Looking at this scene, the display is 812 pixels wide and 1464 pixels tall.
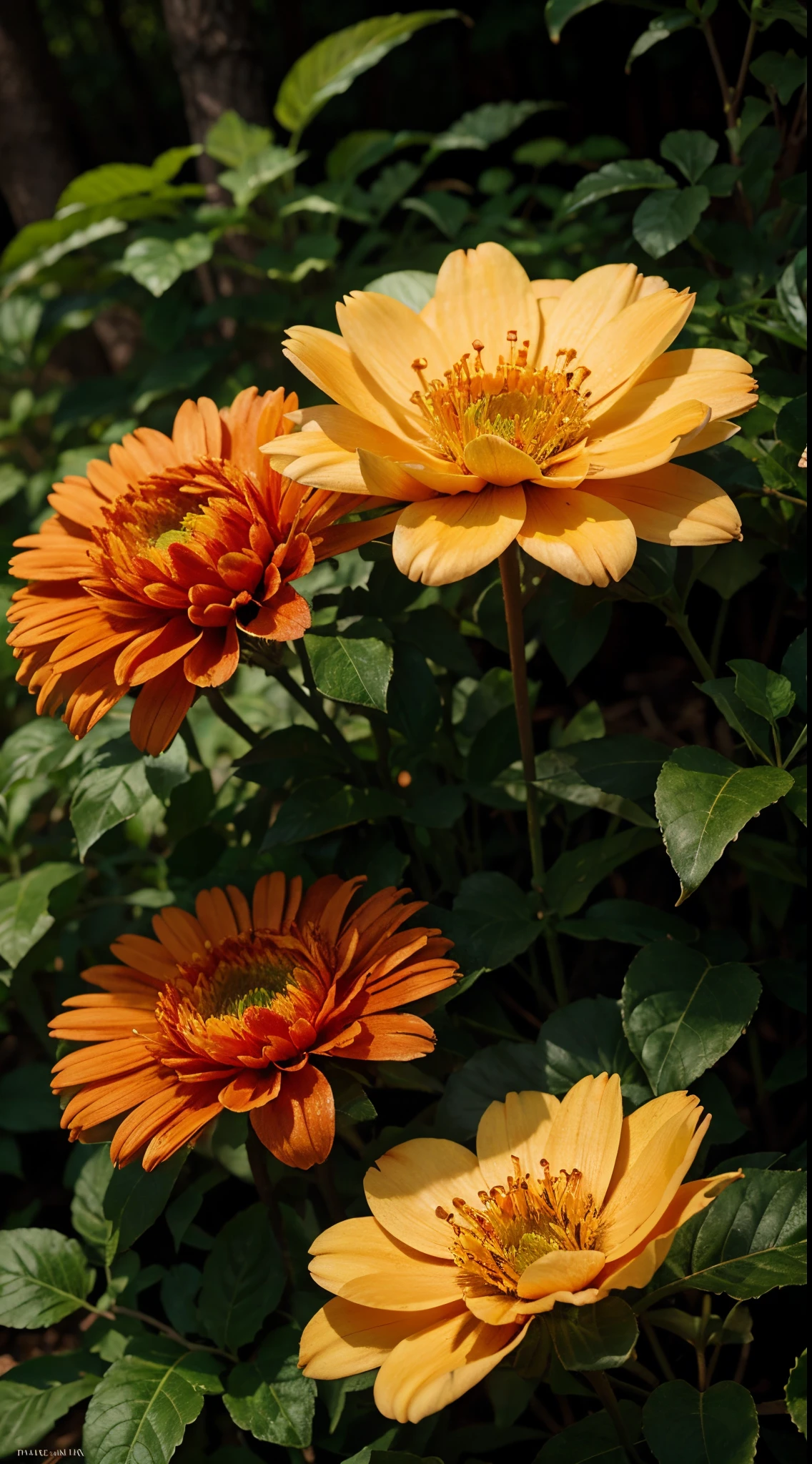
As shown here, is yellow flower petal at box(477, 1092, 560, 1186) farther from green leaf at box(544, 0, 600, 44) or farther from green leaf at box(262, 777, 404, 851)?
green leaf at box(544, 0, 600, 44)

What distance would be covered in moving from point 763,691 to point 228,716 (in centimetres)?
50

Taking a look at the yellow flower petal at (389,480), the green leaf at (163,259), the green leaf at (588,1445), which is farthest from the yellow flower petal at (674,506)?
the green leaf at (163,259)

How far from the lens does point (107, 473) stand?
1.11 metres

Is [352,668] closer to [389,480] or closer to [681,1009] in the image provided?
[389,480]

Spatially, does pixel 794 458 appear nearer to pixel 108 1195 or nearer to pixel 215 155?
pixel 108 1195

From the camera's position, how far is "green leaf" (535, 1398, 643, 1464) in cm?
88

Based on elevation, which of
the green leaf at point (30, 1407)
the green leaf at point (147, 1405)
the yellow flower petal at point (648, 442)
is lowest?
the green leaf at point (30, 1407)

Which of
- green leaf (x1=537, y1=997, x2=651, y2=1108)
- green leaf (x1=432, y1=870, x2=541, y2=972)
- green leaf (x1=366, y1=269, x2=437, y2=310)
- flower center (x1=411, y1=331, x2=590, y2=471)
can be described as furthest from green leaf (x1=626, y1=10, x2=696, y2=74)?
green leaf (x1=537, y1=997, x2=651, y2=1108)

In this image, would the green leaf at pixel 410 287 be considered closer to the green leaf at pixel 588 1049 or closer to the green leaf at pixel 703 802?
the green leaf at pixel 703 802

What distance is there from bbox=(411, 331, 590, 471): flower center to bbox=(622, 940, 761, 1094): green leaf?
0.44 meters

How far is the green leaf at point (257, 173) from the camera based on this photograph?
1.79m

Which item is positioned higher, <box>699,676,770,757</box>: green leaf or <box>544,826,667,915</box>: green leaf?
<box>699,676,770,757</box>: green leaf

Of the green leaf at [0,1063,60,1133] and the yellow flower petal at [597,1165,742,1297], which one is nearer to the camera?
the yellow flower petal at [597,1165,742,1297]

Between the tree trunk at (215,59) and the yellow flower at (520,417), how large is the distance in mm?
1286
